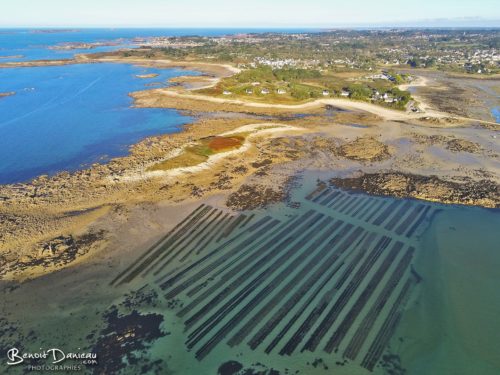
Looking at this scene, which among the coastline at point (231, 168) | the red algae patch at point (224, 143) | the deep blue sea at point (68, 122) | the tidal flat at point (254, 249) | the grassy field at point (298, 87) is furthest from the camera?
the grassy field at point (298, 87)

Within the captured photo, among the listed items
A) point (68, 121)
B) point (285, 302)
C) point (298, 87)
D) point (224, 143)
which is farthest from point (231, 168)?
point (298, 87)

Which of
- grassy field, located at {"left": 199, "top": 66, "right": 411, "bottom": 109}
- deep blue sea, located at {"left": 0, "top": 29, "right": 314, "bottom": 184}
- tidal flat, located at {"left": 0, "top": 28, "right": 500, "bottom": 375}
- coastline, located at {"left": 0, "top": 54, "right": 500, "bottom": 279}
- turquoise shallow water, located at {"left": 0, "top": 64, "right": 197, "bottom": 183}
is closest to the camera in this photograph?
tidal flat, located at {"left": 0, "top": 28, "right": 500, "bottom": 375}

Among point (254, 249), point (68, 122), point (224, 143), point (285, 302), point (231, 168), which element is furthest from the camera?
point (68, 122)

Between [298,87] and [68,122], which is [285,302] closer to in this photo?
[68,122]

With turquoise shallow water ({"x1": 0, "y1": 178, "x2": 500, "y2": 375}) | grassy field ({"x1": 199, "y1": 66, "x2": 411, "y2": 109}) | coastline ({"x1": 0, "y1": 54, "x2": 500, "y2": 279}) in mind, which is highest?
grassy field ({"x1": 199, "y1": 66, "x2": 411, "y2": 109})

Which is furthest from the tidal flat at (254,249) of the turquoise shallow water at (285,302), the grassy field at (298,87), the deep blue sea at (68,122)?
the grassy field at (298,87)

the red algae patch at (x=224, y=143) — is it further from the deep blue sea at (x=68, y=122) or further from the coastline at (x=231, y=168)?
the deep blue sea at (x=68, y=122)

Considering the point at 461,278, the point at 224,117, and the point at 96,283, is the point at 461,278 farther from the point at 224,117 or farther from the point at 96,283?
the point at 224,117

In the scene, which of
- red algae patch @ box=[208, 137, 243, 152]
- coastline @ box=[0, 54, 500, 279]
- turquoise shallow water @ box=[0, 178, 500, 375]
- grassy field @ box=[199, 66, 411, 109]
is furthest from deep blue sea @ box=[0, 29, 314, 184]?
turquoise shallow water @ box=[0, 178, 500, 375]

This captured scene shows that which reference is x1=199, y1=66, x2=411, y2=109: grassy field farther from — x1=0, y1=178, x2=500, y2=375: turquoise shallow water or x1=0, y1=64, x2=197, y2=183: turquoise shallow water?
x1=0, y1=178, x2=500, y2=375: turquoise shallow water
